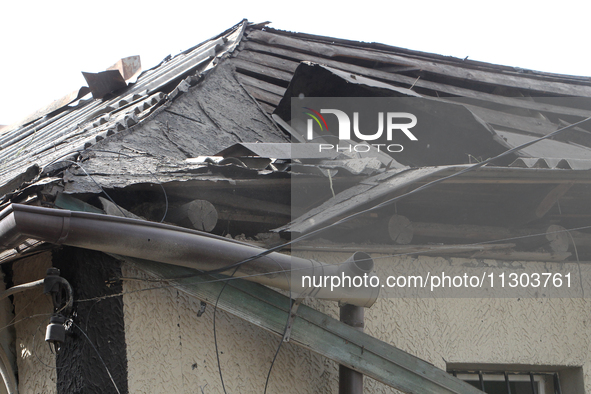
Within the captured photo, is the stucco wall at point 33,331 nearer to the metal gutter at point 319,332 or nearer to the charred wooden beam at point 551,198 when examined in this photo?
the metal gutter at point 319,332

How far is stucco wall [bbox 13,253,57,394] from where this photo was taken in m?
2.59

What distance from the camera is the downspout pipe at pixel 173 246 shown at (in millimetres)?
1933

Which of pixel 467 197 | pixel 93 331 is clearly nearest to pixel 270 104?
pixel 467 197

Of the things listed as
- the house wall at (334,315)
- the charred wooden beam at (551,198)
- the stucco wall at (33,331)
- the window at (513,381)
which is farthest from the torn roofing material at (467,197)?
the stucco wall at (33,331)

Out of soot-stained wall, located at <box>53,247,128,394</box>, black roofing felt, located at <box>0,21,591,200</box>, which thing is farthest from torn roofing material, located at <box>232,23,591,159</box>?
soot-stained wall, located at <box>53,247,128,394</box>

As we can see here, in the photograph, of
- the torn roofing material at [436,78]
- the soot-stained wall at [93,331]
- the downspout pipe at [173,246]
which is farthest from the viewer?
the torn roofing material at [436,78]

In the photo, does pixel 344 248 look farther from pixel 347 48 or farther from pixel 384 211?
pixel 347 48

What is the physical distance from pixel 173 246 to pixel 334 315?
44.7 inches

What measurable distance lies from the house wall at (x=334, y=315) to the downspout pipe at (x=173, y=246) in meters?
0.39

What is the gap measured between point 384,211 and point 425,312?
0.66m

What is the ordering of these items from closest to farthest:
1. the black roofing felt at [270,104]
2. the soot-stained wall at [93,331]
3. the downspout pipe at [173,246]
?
the downspout pipe at [173,246] → the soot-stained wall at [93,331] → the black roofing felt at [270,104]

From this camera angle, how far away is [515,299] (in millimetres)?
3303

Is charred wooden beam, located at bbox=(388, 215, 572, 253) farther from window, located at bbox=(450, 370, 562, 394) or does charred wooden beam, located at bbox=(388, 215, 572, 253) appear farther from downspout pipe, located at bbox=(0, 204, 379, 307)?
window, located at bbox=(450, 370, 562, 394)

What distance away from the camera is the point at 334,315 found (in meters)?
2.91
